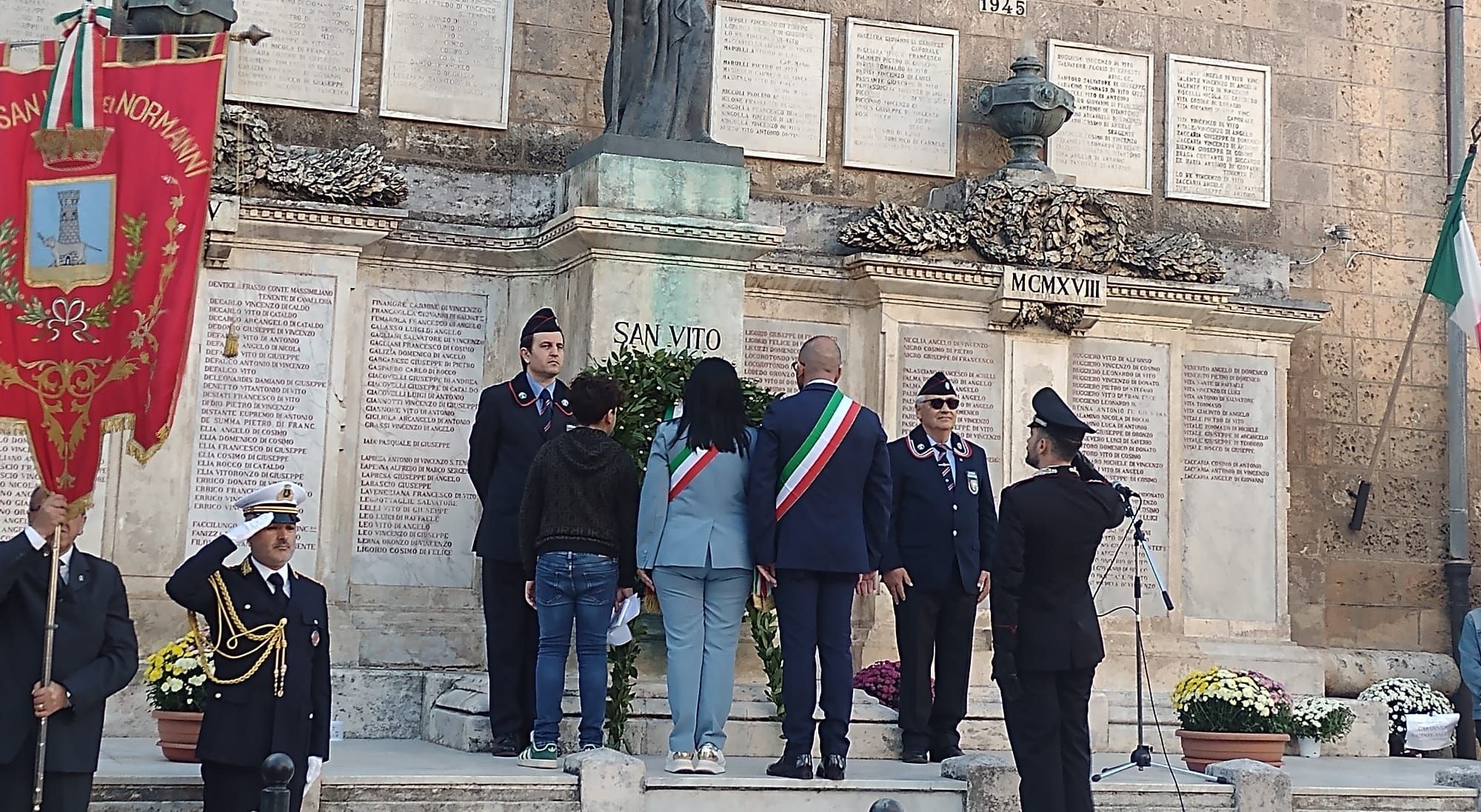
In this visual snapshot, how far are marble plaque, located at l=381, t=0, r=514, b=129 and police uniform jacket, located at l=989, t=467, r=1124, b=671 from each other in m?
5.57

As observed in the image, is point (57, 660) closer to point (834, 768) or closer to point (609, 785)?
point (609, 785)

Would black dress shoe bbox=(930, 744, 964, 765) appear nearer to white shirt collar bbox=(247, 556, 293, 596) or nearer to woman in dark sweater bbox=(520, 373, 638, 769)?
woman in dark sweater bbox=(520, 373, 638, 769)

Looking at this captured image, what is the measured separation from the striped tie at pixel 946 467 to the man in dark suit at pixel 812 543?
43.8 inches

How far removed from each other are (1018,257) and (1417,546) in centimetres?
378

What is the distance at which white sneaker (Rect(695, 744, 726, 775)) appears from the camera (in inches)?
320

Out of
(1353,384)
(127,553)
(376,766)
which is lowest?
(376,766)

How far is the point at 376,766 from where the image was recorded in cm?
840

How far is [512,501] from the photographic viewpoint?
355 inches

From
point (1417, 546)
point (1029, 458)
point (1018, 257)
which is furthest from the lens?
point (1417, 546)

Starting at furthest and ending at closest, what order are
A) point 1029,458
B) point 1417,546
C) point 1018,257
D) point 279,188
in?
point 1417,546
point 1018,257
point 279,188
point 1029,458

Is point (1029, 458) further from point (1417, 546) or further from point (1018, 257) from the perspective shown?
point (1417, 546)

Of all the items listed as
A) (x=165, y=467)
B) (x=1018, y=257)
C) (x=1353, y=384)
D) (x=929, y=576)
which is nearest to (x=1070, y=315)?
(x=1018, y=257)

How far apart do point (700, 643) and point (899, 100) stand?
5851mm

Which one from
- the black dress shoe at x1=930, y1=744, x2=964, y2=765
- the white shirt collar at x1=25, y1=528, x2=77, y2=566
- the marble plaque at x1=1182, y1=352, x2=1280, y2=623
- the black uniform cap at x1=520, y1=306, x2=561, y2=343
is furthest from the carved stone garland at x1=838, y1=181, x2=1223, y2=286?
the white shirt collar at x1=25, y1=528, x2=77, y2=566
